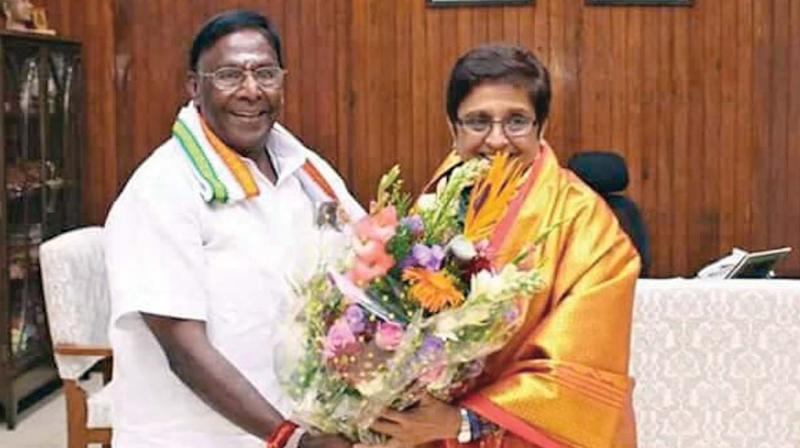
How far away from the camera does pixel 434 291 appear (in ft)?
4.37

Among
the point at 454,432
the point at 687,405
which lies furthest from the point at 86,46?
the point at 454,432

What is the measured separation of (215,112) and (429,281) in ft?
1.99

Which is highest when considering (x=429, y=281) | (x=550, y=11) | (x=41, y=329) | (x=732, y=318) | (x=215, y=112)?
(x=550, y=11)

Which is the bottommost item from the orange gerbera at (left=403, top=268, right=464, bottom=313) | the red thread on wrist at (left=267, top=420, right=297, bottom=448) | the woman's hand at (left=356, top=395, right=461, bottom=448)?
the red thread on wrist at (left=267, top=420, right=297, bottom=448)

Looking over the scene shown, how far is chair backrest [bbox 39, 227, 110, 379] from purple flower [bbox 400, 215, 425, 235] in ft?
8.49

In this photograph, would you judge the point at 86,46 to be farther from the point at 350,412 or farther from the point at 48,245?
the point at 350,412

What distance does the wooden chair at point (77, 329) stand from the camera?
372 centimetres

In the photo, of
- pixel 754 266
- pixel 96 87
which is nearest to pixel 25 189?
pixel 96 87

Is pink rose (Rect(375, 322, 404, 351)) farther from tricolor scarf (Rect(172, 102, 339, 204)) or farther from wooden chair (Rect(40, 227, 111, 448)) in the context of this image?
wooden chair (Rect(40, 227, 111, 448))

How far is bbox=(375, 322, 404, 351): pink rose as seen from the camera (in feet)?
4.38

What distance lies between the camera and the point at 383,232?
137 cm

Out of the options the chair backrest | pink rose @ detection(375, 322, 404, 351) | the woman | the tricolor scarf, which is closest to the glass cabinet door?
the chair backrest

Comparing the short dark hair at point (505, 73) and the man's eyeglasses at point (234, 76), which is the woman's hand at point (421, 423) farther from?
the man's eyeglasses at point (234, 76)

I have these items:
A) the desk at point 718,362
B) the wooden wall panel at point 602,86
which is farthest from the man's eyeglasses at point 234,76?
the wooden wall panel at point 602,86
